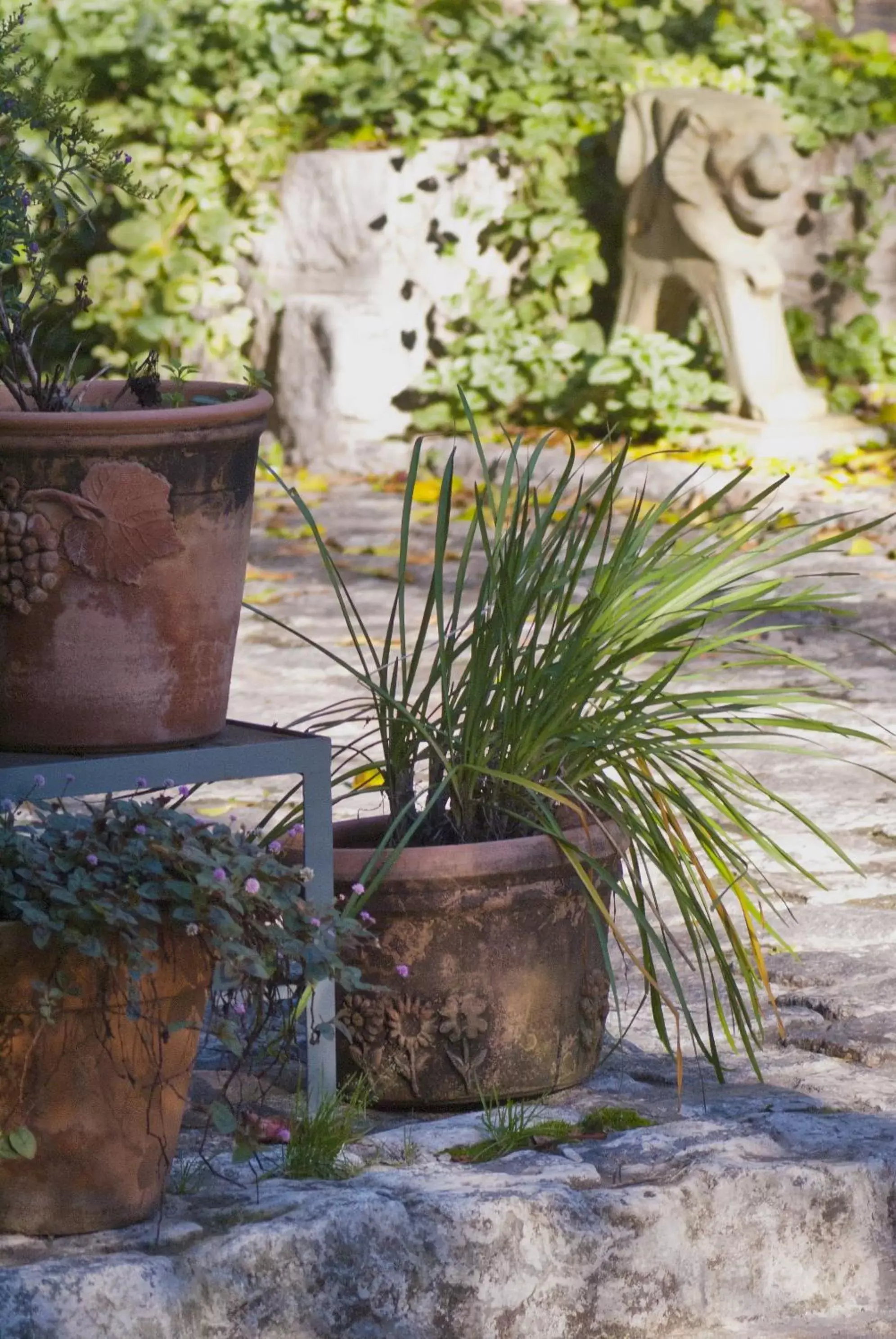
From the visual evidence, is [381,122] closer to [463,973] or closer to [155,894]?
[463,973]

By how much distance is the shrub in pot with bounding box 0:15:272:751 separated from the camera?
6.61ft

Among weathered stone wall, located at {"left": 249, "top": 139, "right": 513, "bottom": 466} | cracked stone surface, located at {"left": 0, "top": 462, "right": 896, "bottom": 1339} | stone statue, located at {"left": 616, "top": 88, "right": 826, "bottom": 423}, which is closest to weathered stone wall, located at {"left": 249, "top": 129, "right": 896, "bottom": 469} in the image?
weathered stone wall, located at {"left": 249, "top": 139, "right": 513, "bottom": 466}

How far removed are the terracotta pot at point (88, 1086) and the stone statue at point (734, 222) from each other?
564 centimetres

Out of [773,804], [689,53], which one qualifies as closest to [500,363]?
[689,53]

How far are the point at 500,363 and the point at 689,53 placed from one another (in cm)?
171

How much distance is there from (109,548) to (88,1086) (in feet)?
1.87

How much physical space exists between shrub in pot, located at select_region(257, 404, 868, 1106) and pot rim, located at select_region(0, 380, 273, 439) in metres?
0.23

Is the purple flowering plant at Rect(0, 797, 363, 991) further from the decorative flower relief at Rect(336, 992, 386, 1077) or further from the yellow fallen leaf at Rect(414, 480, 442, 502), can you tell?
the yellow fallen leaf at Rect(414, 480, 442, 502)

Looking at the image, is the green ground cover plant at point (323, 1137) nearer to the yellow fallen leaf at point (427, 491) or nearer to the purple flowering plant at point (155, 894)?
the purple flowering plant at point (155, 894)

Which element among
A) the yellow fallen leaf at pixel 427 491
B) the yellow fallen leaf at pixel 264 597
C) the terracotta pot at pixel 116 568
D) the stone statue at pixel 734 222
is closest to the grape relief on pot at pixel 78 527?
the terracotta pot at pixel 116 568

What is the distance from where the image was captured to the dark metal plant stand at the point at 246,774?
201 cm

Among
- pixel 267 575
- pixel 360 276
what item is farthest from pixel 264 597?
pixel 360 276

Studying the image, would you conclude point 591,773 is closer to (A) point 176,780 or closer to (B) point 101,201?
(A) point 176,780

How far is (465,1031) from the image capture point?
2227mm
